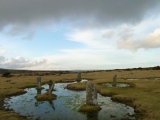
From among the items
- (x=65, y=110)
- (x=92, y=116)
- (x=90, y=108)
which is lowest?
(x=92, y=116)

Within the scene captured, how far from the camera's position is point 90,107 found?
96.9ft

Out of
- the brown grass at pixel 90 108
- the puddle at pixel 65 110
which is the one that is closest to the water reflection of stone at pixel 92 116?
the puddle at pixel 65 110

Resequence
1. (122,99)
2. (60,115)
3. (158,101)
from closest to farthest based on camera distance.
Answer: (60,115), (158,101), (122,99)

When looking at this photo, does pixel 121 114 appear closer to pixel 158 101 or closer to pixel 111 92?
pixel 158 101

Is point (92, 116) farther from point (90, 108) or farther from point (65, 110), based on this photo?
point (65, 110)

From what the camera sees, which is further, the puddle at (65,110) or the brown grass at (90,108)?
the brown grass at (90,108)

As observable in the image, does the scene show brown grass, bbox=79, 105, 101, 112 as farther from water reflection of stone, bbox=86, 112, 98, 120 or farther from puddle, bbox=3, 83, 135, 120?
water reflection of stone, bbox=86, 112, 98, 120

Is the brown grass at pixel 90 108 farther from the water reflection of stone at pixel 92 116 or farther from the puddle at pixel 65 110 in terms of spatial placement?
the water reflection of stone at pixel 92 116

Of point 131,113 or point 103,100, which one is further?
point 103,100

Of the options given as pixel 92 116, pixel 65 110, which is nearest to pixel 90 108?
pixel 92 116

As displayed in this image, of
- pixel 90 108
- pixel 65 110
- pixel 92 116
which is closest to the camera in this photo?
pixel 92 116

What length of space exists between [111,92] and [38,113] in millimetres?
17394

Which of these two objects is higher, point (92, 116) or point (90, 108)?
point (90, 108)

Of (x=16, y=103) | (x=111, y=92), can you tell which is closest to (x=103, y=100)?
(x=111, y=92)
